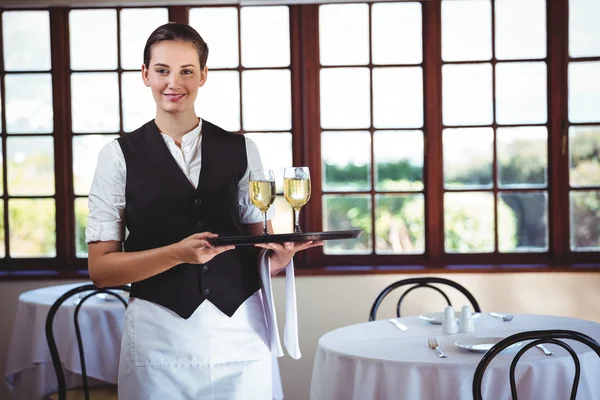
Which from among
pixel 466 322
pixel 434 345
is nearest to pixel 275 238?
pixel 434 345

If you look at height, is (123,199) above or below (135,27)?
below

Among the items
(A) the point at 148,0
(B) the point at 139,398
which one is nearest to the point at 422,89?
(A) the point at 148,0

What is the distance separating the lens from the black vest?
4.95 ft

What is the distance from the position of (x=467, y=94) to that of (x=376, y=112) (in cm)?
48

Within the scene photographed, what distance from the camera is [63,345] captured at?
10.2 feet

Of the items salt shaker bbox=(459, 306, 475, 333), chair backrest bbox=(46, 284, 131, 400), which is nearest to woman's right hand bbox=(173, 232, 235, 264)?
salt shaker bbox=(459, 306, 475, 333)

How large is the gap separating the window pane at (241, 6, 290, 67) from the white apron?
2.56m

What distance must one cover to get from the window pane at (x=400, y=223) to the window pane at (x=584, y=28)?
3.61 feet

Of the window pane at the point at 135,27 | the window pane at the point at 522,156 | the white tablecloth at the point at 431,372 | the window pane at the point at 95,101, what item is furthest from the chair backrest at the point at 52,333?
the window pane at the point at 522,156

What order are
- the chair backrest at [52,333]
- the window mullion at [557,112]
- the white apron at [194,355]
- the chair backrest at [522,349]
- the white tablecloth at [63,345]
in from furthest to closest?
the window mullion at [557,112], the white tablecloth at [63,345], the chair backrest at [52,333], the chair backrest at [522,349], the white apron at [194,355]

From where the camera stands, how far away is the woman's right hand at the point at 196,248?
1.35m

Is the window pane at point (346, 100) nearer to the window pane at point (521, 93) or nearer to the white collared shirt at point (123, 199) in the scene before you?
the window pane at point (521, 93)

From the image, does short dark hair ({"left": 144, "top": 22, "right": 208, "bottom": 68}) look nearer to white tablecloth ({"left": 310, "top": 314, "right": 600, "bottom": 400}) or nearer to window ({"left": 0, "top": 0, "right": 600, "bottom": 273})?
white tablecloth ({"left": 310, "top": 314, "right": 600, "bottom": 400})

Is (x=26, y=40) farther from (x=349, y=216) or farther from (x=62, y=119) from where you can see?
(x=349, y=216)
